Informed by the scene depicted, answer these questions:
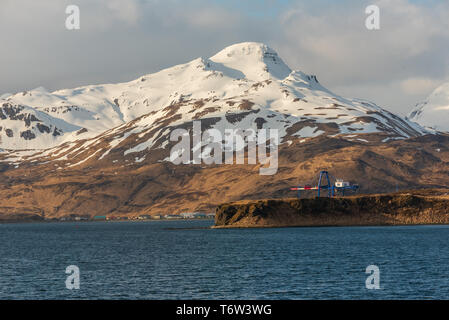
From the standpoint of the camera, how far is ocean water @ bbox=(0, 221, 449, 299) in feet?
263

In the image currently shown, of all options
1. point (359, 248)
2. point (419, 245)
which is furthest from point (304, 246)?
point (419, 245)

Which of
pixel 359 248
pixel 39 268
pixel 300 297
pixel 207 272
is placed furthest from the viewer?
pixel 359 248

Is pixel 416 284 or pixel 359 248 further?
pixel 359 248

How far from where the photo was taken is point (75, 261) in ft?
423

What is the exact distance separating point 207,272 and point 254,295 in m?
26.3

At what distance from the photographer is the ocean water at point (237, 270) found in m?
80.2

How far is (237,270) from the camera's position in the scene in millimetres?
105125
